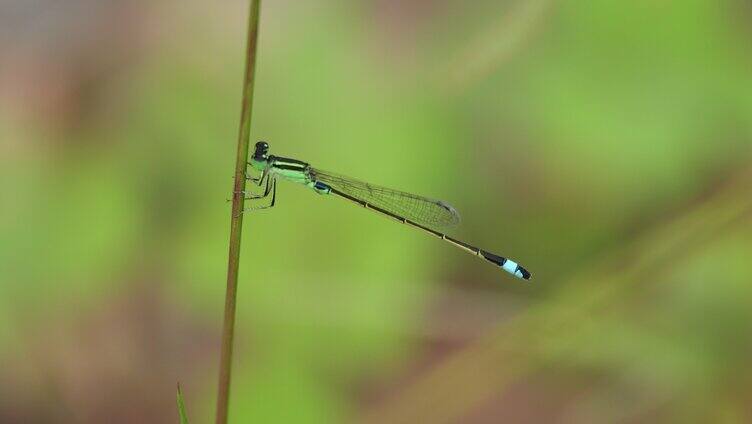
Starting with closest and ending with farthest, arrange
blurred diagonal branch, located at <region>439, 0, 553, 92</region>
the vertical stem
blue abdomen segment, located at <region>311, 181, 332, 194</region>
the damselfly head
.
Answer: the vertical stem
the damselfly head
blue abdomen segment, located at <region>311, 181, 332, 194</region>
blurred diagonal branch, located at <region>439, 0, 553, 92</region>

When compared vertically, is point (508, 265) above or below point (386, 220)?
below

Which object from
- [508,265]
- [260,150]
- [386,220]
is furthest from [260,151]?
[508,265]

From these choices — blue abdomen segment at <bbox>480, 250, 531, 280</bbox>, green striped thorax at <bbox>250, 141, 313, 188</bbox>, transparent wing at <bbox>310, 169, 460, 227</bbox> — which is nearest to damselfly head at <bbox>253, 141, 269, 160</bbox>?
green striped thorax at <bbox>250, 141, 313, 188</bbox>

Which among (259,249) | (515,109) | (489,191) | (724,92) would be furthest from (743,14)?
(259,249)

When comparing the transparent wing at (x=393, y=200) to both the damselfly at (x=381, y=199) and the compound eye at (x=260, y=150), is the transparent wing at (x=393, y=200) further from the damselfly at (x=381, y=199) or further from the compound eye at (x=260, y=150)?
the compound eye at (x=260, y=150)

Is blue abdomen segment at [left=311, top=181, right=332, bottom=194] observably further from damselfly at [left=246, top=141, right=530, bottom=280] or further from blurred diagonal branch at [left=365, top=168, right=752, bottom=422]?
blurred diagonal branch at [left=365, top=168, right=752, bottom=422]

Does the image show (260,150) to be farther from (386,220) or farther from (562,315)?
(562,315)

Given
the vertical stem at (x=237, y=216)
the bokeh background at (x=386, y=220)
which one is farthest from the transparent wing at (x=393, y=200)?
the vertical stem at (x=237, y=216)

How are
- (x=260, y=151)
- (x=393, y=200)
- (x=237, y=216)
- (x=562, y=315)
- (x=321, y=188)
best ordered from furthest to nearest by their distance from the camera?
1. (x=562, y=315)
2. (x=393, y=200)
3. (x=321, y=188)
4. (x=260, y=151)
5. (x=237, y=216)
